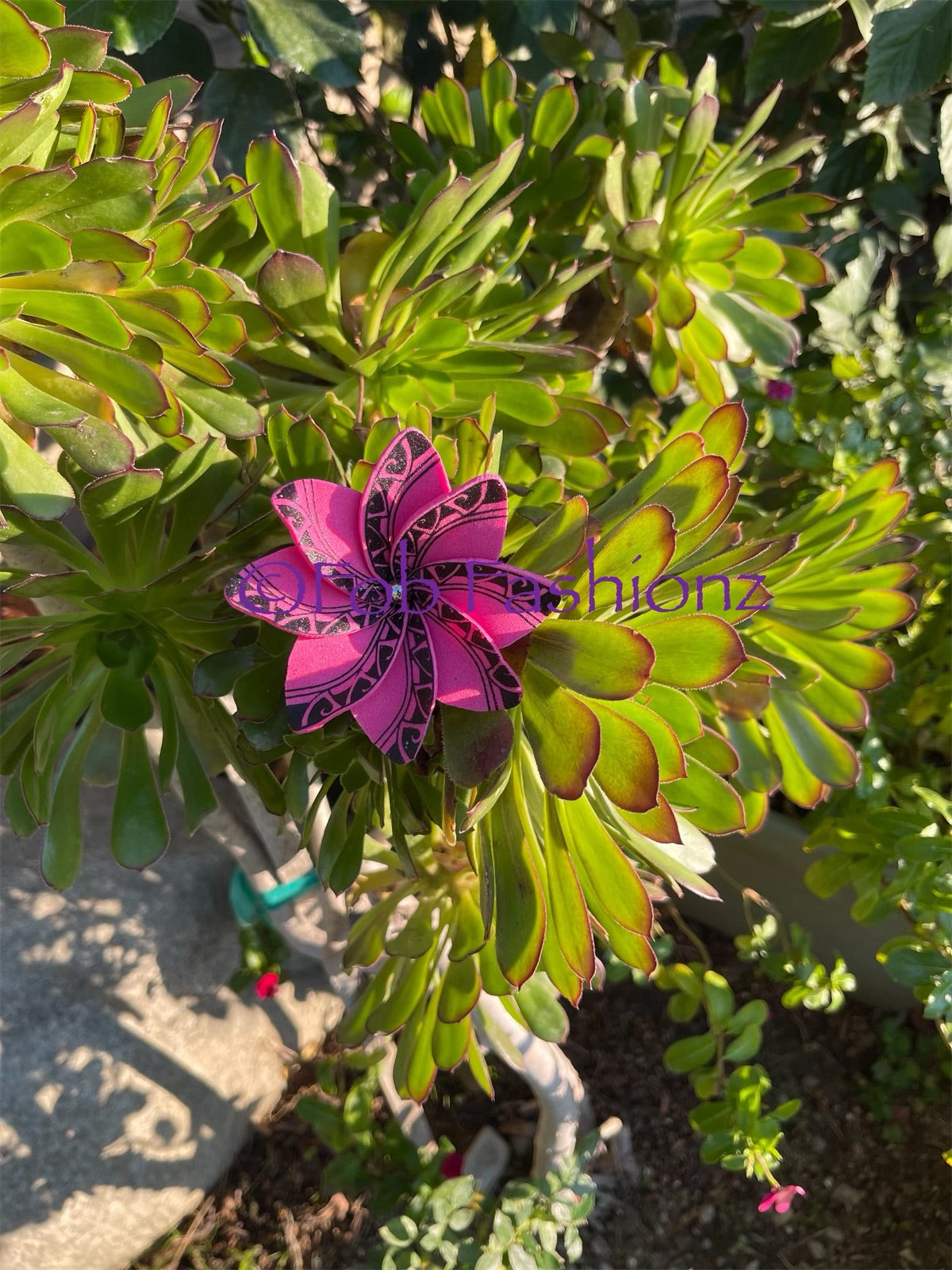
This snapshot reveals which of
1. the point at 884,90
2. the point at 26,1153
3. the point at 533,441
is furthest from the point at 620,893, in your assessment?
the point at 26,1153

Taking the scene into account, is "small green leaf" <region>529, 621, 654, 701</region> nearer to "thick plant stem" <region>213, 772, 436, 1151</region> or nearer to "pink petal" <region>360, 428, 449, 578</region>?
"pink petal" <region>360, 428, 449, 578</region>

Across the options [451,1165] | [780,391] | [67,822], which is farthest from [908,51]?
[451,1165]

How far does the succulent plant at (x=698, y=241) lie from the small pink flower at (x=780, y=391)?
1.41 ft

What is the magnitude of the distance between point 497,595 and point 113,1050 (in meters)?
1.09

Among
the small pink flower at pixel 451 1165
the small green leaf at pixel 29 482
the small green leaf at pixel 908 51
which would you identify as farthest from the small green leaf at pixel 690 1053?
the small green leaf at pixel 908 51

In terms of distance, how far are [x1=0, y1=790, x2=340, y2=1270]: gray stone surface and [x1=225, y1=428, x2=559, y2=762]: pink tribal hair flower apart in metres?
0.97

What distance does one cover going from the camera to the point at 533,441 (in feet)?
2.23

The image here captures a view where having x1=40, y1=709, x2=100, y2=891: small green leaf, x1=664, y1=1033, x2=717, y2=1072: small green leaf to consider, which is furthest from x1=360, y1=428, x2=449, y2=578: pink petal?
x1=664, y1=1033, x2=717, y2=1072: small green leaf

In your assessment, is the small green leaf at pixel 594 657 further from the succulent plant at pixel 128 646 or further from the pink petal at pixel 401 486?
the succulent plant at pixel 128 646

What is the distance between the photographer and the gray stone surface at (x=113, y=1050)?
1.15m

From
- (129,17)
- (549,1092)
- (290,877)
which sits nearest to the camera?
(129,17)

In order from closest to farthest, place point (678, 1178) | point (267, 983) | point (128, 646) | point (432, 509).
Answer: point (432, 509)
point (128, 646)
point (267, 983)
point (678, 1178)

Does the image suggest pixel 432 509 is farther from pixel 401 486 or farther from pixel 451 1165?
pixel 451 1165

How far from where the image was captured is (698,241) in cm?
80
